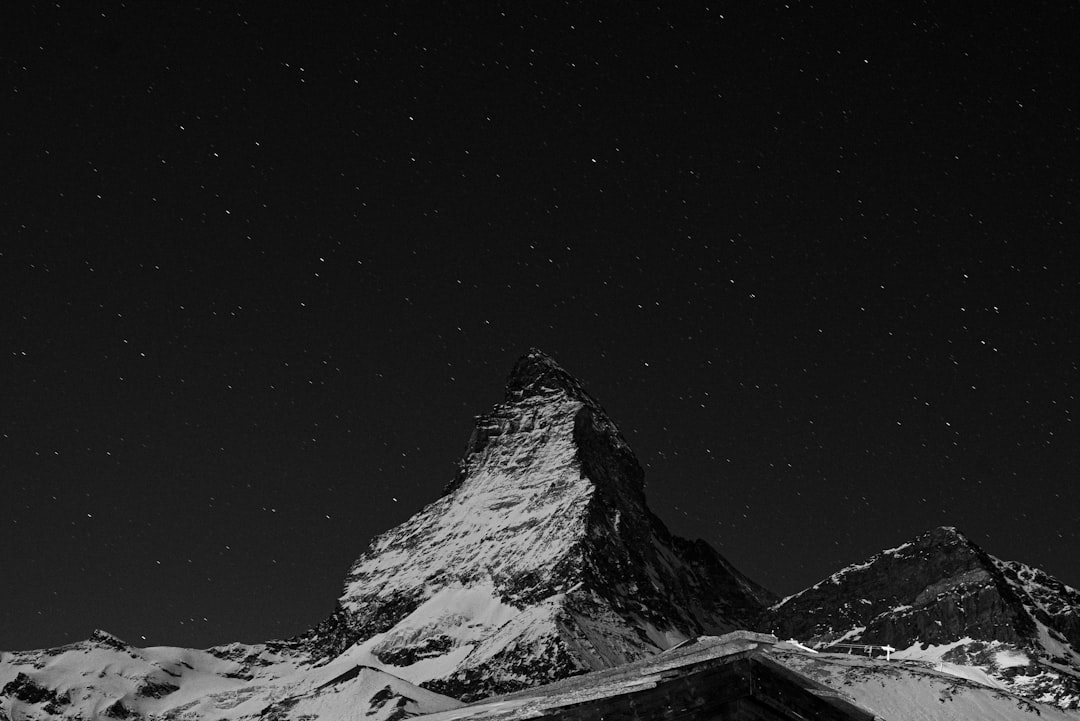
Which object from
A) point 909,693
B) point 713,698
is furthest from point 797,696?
point 909,693

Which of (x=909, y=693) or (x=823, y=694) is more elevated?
(x=909, y=693)

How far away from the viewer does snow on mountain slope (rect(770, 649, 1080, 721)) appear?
51.1 meters

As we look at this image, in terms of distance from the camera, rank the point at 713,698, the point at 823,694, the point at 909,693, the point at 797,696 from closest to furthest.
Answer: the point at 713,698
the point at 797,696
the point at 823,694
the point at 909,693

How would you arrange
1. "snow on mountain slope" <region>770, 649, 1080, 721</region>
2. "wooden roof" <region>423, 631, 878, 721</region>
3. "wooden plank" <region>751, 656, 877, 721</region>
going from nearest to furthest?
"wooden roof" <region>423, 631, 878, 721</region>
"wooden plank" <region>751, 656, 877, 721</region>
"snow on mountain slope" <region>770, 649, 1080, 721</region>

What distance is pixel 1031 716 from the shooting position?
274ft

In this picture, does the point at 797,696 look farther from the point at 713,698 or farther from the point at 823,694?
the point at 713,698

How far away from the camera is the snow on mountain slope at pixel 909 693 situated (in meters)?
51.1

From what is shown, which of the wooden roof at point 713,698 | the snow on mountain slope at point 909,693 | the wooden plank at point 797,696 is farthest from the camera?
the snow on mountain slope at point 909,693

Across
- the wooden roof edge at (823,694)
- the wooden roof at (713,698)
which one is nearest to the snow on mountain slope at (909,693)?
the wooden roof edge at (823,694)

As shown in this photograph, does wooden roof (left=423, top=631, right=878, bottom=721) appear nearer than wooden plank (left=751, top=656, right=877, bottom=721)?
Yes

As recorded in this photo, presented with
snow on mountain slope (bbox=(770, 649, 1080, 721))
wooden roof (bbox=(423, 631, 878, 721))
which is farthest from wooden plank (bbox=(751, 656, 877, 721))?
snow on mountain slope (bbox=(770, 649, 1080, 721))

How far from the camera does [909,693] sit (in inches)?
2586

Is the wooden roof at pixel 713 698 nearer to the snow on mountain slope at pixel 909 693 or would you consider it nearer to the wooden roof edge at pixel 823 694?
the wooden roof edge at pixel 823 694

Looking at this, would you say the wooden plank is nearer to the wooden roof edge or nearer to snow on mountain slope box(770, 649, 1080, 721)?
the wooden roof edge
